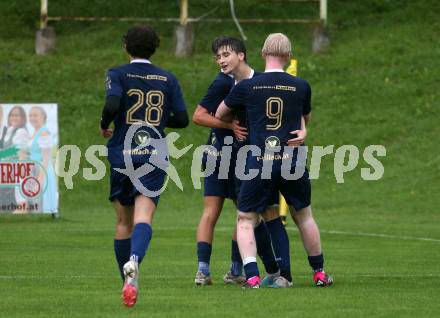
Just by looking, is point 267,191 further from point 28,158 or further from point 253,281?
point 28,158

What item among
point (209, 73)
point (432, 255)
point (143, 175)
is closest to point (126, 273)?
point (143, 175)

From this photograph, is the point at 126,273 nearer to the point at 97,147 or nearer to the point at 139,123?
the point at 139,123

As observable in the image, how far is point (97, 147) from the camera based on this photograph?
93.5 feet

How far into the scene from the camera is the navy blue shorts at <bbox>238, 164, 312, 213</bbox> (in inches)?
431

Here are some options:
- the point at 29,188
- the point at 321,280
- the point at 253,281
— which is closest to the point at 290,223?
the point at 29,188

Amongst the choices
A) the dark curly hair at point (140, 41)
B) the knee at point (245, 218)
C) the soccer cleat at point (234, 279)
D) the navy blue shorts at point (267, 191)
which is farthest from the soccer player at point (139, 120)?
the soccer cleat at point (234, 279)

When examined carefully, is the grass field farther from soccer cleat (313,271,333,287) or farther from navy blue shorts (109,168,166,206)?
navy blue shorts (109,168,166,206)

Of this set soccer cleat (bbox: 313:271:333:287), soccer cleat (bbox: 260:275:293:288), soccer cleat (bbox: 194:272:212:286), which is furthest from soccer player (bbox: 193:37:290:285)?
soccer cleat (bbox: 313:271:333:287)

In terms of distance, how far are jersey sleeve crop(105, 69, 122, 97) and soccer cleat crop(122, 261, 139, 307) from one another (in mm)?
1375

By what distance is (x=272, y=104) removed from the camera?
10.9 meters

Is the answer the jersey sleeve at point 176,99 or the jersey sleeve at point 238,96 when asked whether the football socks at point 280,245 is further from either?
the jersey sleeve at point 176,99

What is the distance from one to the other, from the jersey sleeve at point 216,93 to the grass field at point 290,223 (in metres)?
1.49

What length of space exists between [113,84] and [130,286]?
165 centimetres

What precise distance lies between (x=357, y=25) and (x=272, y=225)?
23116 mm
